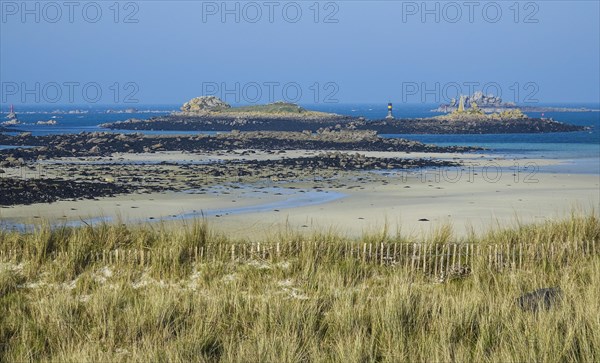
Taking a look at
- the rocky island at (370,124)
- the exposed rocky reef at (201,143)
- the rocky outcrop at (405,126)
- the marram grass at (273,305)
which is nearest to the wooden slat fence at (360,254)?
the marram grass at (273,305)

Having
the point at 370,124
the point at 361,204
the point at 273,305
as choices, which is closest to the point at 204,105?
the point at 370,124

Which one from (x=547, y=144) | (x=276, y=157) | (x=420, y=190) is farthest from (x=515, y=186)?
(x=547, y=144)

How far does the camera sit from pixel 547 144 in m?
51.8

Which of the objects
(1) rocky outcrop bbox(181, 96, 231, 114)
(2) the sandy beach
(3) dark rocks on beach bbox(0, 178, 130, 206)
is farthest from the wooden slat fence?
(1) rocky outcrop bbox(181, 96, 231, 114)

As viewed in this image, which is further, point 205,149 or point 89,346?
point 205,149

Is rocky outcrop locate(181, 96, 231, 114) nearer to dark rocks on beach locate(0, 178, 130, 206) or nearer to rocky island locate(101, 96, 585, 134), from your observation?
rocky island locate(101, 96, 585, 134)

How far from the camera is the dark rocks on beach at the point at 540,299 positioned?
8438 millimetres

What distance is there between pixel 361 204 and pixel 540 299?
1177 cm

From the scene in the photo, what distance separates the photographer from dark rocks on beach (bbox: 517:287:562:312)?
27.7 feet

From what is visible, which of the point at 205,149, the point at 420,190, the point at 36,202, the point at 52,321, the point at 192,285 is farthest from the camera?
the point at 205,149

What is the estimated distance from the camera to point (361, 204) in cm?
2028

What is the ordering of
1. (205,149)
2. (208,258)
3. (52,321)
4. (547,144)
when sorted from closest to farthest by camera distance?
(52,321)
(208,258)
(205,149)
(547,144)

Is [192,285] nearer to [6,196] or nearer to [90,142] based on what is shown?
[6,196]

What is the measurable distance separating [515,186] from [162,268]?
1748 cm
